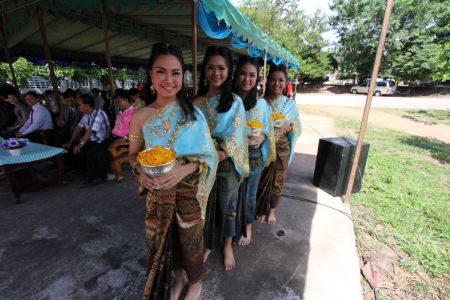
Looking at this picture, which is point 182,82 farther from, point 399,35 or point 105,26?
point 399,35

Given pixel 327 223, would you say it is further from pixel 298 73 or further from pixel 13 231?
pixel 298 73

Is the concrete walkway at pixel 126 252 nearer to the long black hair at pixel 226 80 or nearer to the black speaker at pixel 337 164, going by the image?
the black speaker at pixel 337 164

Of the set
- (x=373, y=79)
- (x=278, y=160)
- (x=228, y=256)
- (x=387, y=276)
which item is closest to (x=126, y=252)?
(x=228, y=256)

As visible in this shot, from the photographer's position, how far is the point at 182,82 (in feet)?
4.90

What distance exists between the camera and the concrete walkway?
194cm

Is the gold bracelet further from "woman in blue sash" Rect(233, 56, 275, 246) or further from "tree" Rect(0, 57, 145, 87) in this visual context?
"tree" Rect(0, 57, 145, 87)

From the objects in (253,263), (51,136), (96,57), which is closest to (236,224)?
(253,263)

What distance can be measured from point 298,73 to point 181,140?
31173 millimetres

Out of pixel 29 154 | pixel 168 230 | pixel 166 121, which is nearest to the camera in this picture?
pixel 166 121

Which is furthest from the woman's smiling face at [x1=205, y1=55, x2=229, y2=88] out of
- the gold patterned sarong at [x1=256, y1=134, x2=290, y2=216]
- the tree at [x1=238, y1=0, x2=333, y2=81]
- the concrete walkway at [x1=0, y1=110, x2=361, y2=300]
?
the tree at [x1=238, y1=0, x2=333, y2=81]

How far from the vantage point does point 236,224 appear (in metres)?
2.28

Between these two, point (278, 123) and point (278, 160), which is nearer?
point (278, 123)

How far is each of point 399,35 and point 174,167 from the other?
31.5 metres

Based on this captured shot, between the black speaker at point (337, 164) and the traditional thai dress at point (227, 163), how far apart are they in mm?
2024
